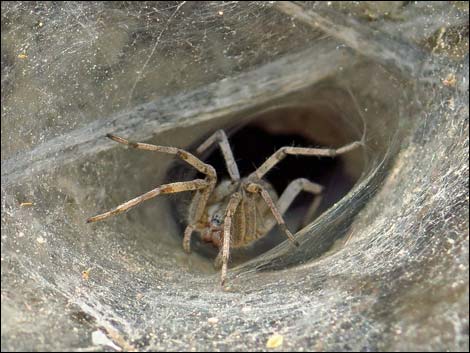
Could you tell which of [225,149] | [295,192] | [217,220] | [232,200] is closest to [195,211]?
[217,220]

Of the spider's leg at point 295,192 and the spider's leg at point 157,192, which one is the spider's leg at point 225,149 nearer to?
the spider's leg at point 157,192

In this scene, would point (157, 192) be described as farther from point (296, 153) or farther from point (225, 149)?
point (296, 153)

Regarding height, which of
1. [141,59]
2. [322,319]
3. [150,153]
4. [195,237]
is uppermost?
[141,59]

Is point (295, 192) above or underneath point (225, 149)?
underneath

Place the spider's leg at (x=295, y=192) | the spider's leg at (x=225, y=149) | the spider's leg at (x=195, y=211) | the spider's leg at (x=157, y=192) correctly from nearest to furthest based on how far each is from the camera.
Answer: the spider's leg at (x=157, y=192) < the spider's leg at (x=195, y=211) < the spider's leg at (x=225, y=149) < the spider's leg at (x=295, y=192)

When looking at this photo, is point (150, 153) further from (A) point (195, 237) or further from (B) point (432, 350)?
(B) point (432, 350)

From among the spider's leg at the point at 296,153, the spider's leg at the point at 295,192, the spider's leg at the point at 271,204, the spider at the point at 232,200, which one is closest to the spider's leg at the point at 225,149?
the spider at the point at 232,200

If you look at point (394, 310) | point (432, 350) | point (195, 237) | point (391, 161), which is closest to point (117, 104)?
point (195, 237)
